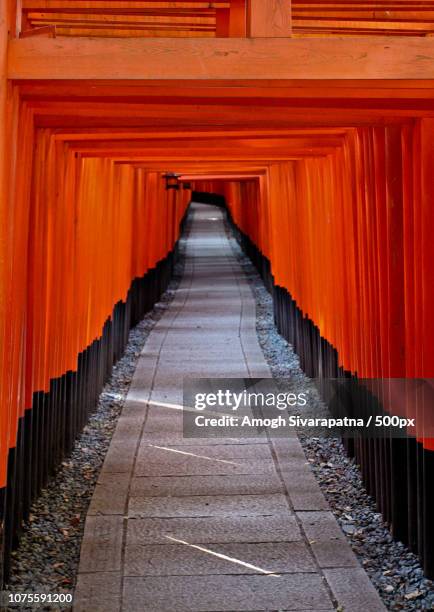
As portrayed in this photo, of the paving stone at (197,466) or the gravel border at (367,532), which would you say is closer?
the gravel border at (367,532)

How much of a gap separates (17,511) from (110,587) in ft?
3.32

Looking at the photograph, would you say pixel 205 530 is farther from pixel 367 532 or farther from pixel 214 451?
pixel 214 451

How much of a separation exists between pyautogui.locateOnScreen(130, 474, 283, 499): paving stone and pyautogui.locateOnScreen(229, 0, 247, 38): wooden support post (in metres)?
3.29

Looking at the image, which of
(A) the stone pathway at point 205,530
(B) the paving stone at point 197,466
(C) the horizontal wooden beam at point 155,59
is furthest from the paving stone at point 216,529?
(C) the horizontal wooden beam at point 155,59

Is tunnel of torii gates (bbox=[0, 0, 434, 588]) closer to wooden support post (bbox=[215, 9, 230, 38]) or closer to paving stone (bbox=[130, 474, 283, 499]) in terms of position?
wooden support post (bbox=[215, 9, 230, 38])

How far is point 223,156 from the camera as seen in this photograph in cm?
997

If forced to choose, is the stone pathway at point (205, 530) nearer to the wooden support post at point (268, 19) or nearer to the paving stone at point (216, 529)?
the paving stone at point (216, 529)

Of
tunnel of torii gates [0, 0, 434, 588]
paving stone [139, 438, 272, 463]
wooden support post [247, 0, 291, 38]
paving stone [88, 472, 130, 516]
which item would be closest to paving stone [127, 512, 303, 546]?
paving stone [88, 472, 130, 516]

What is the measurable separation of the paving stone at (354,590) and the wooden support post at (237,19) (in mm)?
3131

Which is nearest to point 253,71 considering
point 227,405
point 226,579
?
point 226,579

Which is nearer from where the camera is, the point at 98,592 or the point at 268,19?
the point at 268,19

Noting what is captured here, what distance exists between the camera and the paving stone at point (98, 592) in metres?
4.94

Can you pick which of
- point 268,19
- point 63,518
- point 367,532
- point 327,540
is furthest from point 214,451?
point 268,19

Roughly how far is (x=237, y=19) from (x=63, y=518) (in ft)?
11.4
